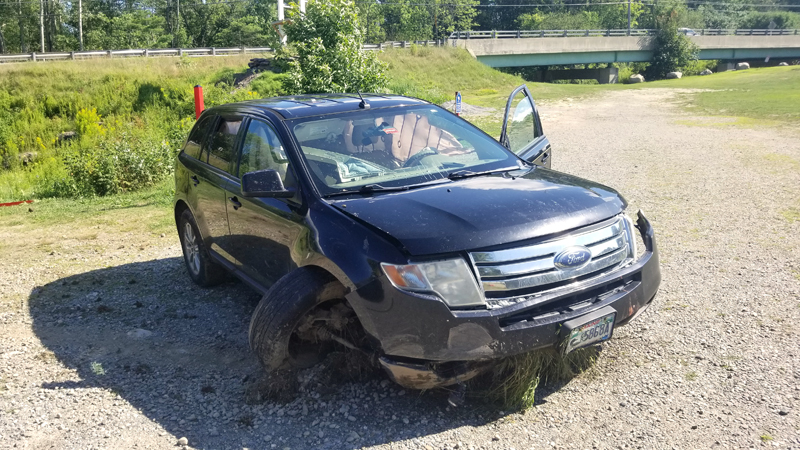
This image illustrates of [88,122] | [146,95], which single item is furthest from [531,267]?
[146,95]

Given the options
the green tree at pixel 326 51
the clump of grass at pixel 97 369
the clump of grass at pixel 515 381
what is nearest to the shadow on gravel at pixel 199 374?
the clump of grass at pixel 97 369

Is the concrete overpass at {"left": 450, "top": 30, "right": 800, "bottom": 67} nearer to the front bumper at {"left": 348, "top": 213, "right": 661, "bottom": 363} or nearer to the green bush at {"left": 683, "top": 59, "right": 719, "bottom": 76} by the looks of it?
the green bush at {"left": 683, "top": 59, "right": 719, "bottom": 76}

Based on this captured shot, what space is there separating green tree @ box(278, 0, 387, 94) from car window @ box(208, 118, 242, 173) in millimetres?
5219

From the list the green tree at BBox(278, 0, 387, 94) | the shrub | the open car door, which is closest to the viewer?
the open car door

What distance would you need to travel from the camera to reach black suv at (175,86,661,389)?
3.33 m

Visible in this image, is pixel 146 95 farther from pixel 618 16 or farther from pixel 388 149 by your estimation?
pixel 618 16

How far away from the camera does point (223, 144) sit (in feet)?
17.6

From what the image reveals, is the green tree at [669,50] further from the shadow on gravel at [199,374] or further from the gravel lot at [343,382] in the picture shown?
the shadow on gravel at [199,374]

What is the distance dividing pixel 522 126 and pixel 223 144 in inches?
120

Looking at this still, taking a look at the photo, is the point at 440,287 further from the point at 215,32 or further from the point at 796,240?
the point at 215,32

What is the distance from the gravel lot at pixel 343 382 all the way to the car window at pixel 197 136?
4.06 ft

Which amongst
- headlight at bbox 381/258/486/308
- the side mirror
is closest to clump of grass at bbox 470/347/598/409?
headlight at bbox 381/258/486/308

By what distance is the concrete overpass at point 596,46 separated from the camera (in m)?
54.1

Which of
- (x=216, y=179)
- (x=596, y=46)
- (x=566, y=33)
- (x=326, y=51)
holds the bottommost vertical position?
(x=216, y=179)
